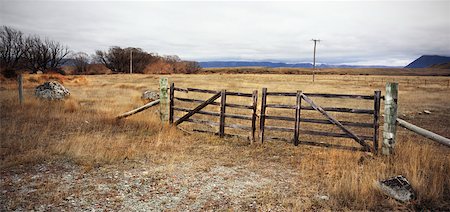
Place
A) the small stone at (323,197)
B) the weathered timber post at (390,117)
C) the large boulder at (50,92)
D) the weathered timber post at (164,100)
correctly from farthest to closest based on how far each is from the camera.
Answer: the large boulder at (50,92)
the weathered timber post at (164,100)
the weathered timber post at (390,117)
the small stone at (323,197)

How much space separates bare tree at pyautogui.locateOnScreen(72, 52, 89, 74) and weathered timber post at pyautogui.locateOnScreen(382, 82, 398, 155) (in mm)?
80051

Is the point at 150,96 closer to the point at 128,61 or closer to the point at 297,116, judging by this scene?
the point at 297,116

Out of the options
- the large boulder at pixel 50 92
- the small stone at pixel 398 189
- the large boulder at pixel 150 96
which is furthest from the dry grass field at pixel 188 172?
the large boulder at pixel 150 96

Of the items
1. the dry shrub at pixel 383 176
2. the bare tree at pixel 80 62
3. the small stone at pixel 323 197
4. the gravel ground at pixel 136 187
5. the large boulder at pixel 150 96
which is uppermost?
the bare tree at pixel 80 62

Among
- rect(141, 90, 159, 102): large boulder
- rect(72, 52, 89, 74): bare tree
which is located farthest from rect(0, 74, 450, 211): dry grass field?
rect(72, 52, 89, 74): bare tree

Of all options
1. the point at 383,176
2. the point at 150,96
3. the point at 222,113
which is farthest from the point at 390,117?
the point at 150,96

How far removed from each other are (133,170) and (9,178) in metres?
2.43

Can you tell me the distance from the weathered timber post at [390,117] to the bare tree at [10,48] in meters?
47.2

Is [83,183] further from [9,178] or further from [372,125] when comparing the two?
[372,125]

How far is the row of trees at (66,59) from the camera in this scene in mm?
43031

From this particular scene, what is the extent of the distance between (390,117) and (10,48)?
171 ft

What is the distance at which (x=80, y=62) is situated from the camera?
79.2 metres

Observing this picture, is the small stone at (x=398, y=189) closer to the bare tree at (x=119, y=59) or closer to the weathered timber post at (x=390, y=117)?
the weathered timber post at (x=390, y=117)

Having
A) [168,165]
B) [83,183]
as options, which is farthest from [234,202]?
[83,183]
